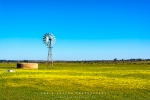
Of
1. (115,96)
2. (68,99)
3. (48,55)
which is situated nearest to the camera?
(68,99)

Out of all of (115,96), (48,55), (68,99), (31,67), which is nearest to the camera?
(68,99)

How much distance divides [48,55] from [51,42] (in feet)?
Result: 13.4

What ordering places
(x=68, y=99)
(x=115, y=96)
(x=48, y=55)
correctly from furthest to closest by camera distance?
(x=48, y=55), (x=115, y=96), (x=68, y=99)

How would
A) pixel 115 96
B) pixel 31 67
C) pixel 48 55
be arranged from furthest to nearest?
pixel 48 55 → pixel 31 67 → pixel 115 96

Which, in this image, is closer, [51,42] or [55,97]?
[55,97]

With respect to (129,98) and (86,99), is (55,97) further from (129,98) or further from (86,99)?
(129,98)

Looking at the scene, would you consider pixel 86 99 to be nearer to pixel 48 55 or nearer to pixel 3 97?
pixel 3 97

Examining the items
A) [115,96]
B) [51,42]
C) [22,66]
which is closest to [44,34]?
[51,42]

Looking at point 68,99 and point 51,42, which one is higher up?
point 51,42

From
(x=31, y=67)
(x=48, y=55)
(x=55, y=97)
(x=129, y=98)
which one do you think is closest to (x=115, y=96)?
(x=129, y=98)

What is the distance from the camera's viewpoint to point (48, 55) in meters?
95.4

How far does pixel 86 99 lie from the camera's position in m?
18.4

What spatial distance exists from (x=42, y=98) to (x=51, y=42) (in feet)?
253

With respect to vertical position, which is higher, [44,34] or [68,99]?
[44,34]
